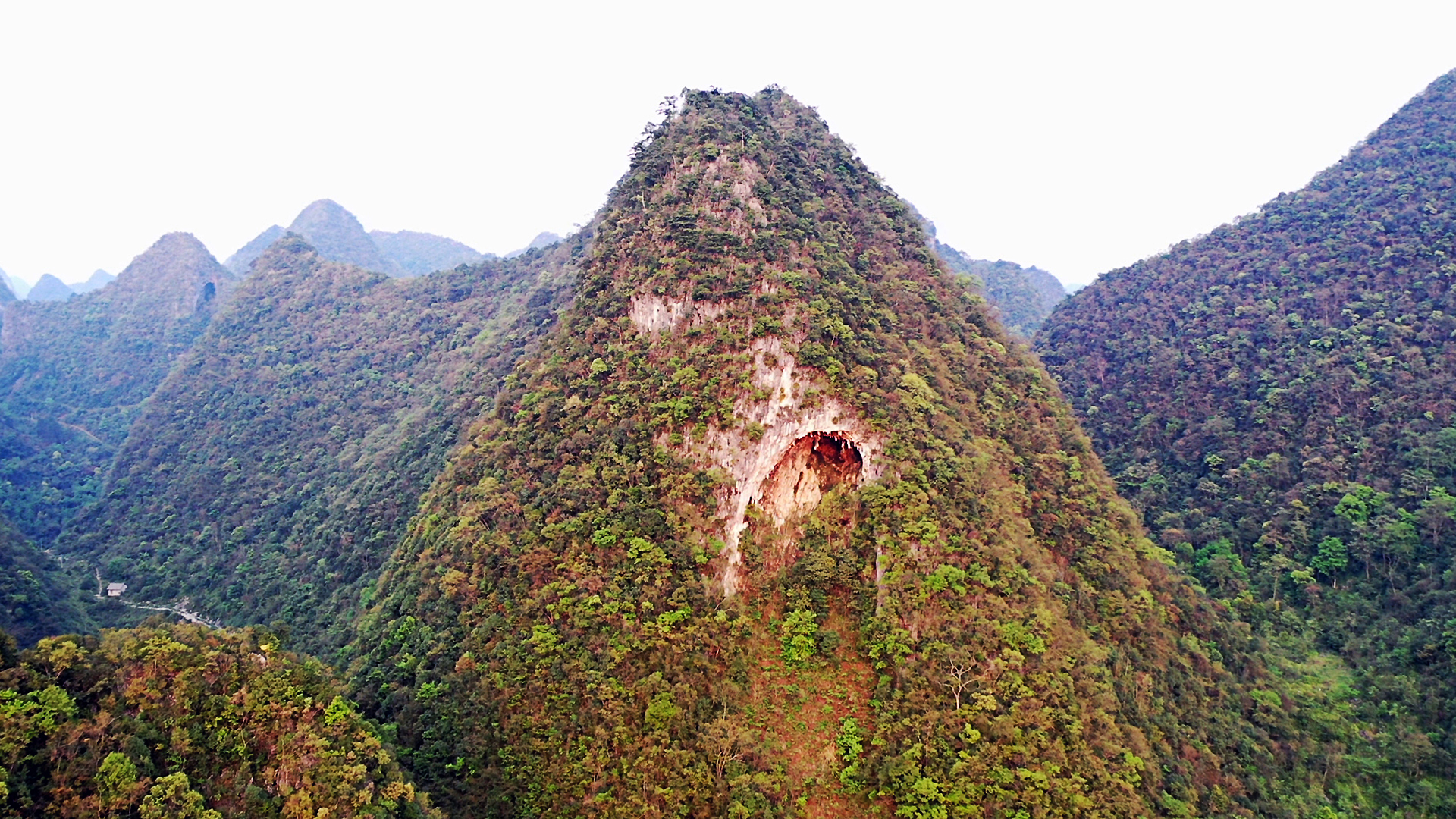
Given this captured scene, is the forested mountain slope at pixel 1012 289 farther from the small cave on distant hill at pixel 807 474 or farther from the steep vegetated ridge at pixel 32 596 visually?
the steep vegetated ridge at pixel 32 596

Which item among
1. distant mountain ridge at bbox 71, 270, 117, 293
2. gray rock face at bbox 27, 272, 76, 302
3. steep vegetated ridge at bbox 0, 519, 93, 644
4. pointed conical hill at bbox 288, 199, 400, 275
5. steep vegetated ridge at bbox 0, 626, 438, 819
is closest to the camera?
steep vegetated ridge at bbox 0, 626, 438, 819

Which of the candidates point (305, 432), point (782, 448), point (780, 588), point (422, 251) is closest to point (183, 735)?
point (780, 588)

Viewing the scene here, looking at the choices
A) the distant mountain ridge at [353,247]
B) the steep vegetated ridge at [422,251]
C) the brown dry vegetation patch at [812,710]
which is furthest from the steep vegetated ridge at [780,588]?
the steep vegetated ridge at [422,251]

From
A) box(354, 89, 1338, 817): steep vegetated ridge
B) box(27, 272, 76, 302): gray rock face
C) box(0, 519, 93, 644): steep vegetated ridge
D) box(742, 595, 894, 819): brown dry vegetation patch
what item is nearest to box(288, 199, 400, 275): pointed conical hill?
box(27, 272, 76, 302): gray rock face

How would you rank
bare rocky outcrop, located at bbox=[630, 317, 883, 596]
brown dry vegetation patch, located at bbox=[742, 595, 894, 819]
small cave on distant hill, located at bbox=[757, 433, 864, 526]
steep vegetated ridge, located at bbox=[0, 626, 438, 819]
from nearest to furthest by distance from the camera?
steep vegetated ridge, located at bbox=[0, 626, 438, 819] < brown dry vegetation patch, located at bbox=[742, 595, 894, 819] < bare rocky outcrop, located at bbox=[630, 317, 883, 596] < small cave on distant hill, located at bbox=[757, 433, 864, 526]

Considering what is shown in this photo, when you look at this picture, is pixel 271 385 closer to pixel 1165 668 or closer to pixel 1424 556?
pixel 1165 668

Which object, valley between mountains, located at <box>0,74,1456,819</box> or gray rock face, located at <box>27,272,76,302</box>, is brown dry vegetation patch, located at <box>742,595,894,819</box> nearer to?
valley between mountains, located at <box>0,74,1456,819</box>
